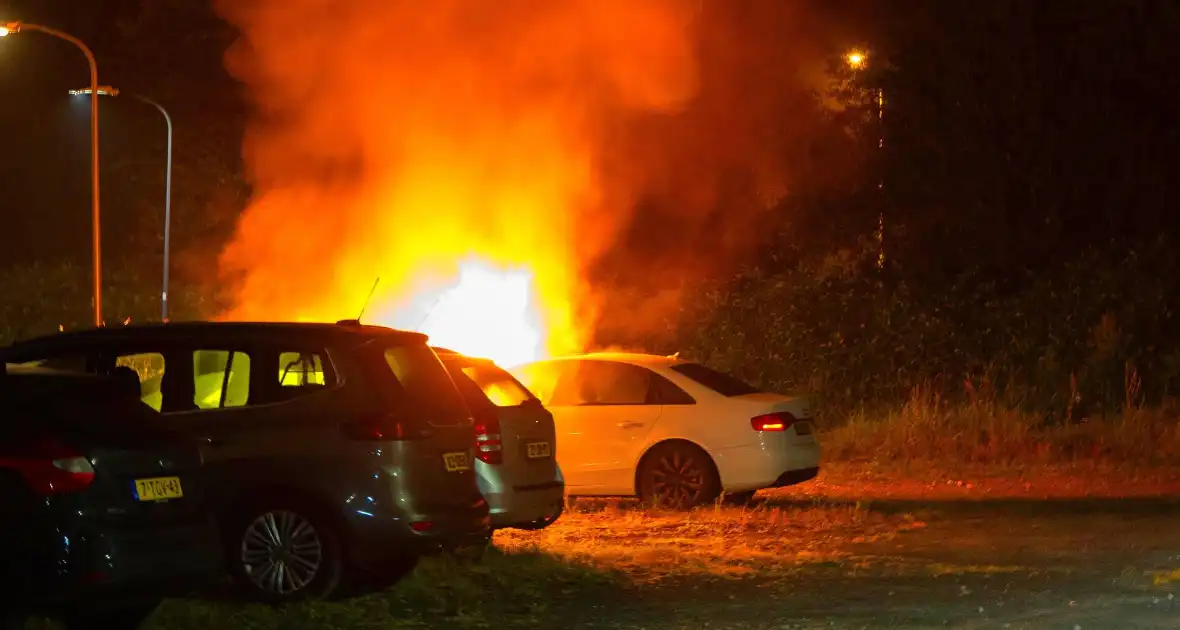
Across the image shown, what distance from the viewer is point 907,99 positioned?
98.4ft

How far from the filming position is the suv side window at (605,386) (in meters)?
13.8

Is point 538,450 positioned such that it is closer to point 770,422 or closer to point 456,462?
point 456,462

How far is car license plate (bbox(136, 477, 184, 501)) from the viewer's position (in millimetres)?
7453

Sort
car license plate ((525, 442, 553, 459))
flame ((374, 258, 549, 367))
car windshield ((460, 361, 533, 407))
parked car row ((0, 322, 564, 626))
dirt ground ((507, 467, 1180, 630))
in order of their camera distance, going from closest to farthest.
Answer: parked car row ((0, 322, 564, 626)), dirt ground ((507, 467, 1180, 630)), car license plate ((525, 442, 553, 459)), car windshield ((460, 361, 533, 407)), flame ((374, 258, 549, 367))

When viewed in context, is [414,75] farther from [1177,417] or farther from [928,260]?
[928,260]

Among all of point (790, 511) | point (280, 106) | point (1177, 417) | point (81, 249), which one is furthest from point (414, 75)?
point (81, 249)

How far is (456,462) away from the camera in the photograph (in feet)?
29.8

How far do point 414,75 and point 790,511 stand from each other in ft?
30.5

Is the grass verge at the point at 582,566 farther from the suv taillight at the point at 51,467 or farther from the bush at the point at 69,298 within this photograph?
the bush at the point at 69,298

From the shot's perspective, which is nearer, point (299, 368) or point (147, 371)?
point (299, 368)

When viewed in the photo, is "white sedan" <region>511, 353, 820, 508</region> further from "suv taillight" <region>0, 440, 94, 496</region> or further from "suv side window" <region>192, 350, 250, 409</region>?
"suv taillight" <region>0, 440, 94, 496</region>

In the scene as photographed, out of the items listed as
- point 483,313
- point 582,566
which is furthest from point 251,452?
point 483,313

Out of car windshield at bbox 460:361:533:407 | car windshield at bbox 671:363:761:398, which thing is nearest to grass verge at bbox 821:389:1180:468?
car windshield at bbox 671:363:761:398

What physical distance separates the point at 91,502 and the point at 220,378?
72.8 inches
